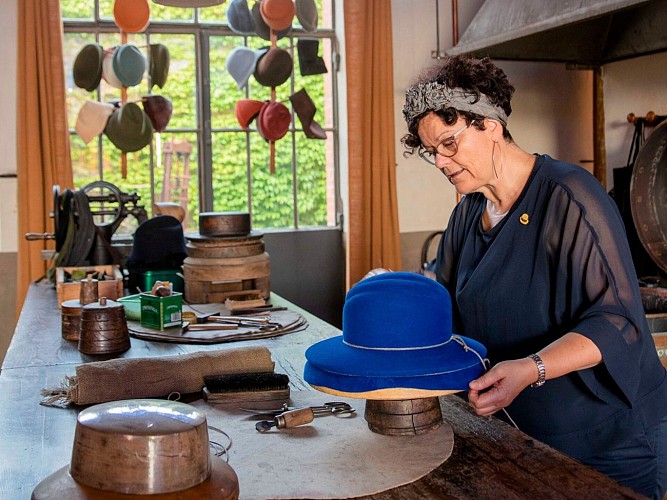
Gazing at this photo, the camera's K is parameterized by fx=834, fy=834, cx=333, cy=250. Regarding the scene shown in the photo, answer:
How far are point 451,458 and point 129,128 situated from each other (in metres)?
4.32

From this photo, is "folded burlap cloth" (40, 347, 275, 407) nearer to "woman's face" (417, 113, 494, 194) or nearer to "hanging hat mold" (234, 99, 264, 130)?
"woman's face" (417, 113, 494, 194)

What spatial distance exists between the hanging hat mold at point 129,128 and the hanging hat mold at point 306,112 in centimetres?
109

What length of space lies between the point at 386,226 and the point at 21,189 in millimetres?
2531

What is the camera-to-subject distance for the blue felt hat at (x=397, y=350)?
172cm

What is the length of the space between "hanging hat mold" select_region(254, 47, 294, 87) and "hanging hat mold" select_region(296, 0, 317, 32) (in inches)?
9.6

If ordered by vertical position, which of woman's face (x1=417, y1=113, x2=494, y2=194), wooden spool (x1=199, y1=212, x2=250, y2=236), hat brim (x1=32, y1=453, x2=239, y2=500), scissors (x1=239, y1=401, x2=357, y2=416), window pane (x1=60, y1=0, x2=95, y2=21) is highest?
window pane (x1=60, y1=0, x2=95, y2=21)

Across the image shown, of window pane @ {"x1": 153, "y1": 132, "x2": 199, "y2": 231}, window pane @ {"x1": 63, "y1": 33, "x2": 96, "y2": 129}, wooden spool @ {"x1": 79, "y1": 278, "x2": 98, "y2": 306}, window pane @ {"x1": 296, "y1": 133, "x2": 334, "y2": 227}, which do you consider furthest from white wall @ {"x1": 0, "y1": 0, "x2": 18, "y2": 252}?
wooden spool @ {"x1": 79, "y1": 278, "x2": 98, "y2": 306}

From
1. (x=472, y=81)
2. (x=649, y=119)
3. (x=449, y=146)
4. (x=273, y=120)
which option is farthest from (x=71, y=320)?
(x=649, y=119)

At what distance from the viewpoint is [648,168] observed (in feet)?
16.2

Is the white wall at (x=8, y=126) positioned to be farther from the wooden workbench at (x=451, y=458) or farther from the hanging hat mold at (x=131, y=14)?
the wooden workbench at (x=451, y=458)

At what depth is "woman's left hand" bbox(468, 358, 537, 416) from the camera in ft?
5.79

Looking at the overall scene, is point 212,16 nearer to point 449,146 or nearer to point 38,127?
point 38,127

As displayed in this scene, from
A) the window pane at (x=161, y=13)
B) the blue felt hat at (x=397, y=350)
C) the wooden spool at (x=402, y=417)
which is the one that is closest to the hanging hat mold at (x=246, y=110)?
the window pane at (x=161, y=13)

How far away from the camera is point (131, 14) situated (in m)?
5.25
